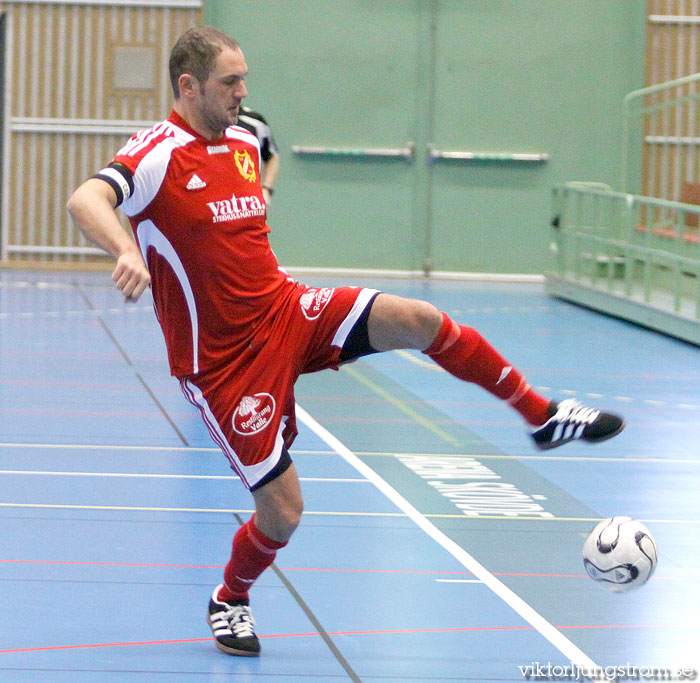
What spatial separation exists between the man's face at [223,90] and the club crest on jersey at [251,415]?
831 mm

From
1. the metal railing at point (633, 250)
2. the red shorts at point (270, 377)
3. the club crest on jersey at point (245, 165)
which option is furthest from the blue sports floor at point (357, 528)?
the metal railing at point (633, 250)

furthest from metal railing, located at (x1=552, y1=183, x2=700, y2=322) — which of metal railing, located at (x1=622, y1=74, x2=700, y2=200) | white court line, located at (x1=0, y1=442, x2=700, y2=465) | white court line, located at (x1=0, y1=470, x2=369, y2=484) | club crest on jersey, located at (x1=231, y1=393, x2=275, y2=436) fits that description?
club crest on jersey, located at (x1=231, y1=393, x2=275, y2=436)

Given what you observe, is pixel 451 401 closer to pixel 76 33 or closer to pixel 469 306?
pixel 469 306

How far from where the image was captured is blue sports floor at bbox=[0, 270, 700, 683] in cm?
372

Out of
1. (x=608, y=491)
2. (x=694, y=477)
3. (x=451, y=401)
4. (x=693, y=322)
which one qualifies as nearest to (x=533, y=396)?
(x=608, y=491)

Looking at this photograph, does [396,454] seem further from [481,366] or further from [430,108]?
[430,108]

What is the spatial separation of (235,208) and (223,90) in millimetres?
349

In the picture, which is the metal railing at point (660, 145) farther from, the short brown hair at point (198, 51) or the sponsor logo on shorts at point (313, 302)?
the short brown hair at point (198, 51)

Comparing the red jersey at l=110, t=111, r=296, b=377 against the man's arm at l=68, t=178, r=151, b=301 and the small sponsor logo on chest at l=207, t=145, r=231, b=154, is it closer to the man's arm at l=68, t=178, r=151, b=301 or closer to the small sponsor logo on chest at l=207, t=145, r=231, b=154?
the small sponsor logo on chest at l=207, t=145, r=231, b=154

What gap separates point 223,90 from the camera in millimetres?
3527

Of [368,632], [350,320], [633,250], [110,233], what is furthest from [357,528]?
[633,250]

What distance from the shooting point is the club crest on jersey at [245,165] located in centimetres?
370

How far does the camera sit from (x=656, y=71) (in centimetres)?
1712

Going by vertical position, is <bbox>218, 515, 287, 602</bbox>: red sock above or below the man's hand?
below
